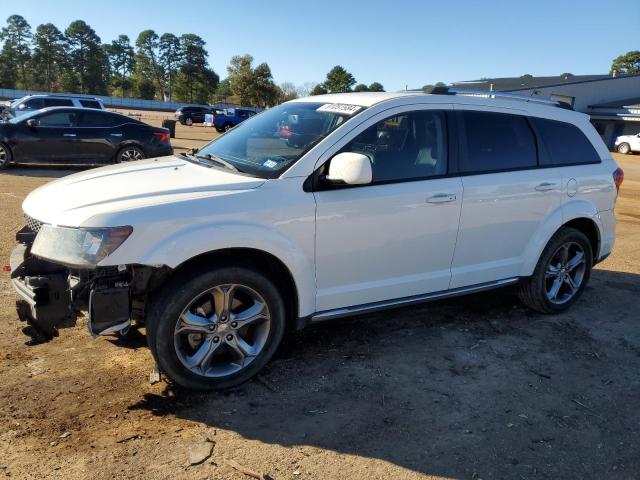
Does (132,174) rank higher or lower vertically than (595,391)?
higher

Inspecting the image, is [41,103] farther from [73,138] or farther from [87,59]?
[87,59]

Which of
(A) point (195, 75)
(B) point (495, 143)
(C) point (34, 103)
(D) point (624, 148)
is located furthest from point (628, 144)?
(A) point (195, 75)

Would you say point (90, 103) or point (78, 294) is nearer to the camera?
point (78, 294)

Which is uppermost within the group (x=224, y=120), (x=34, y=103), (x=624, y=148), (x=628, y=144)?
(x=34, y=103)

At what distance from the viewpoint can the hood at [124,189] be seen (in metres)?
3.11

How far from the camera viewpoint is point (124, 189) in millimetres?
3359

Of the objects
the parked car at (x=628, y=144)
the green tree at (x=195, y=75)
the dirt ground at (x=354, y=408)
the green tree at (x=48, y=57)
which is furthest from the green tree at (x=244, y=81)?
the dirt ground at (x=354, y=408)

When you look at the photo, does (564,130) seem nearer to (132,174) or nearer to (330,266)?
(330,266)

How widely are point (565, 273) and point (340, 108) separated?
2724 mm

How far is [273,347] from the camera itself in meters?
3.60

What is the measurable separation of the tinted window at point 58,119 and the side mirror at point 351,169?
435 inches

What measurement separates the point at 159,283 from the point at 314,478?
1408 millimetres

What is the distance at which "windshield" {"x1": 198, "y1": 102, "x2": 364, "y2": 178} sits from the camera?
12.1 ft

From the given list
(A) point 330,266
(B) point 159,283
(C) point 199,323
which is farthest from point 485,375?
(B) point 159,283
